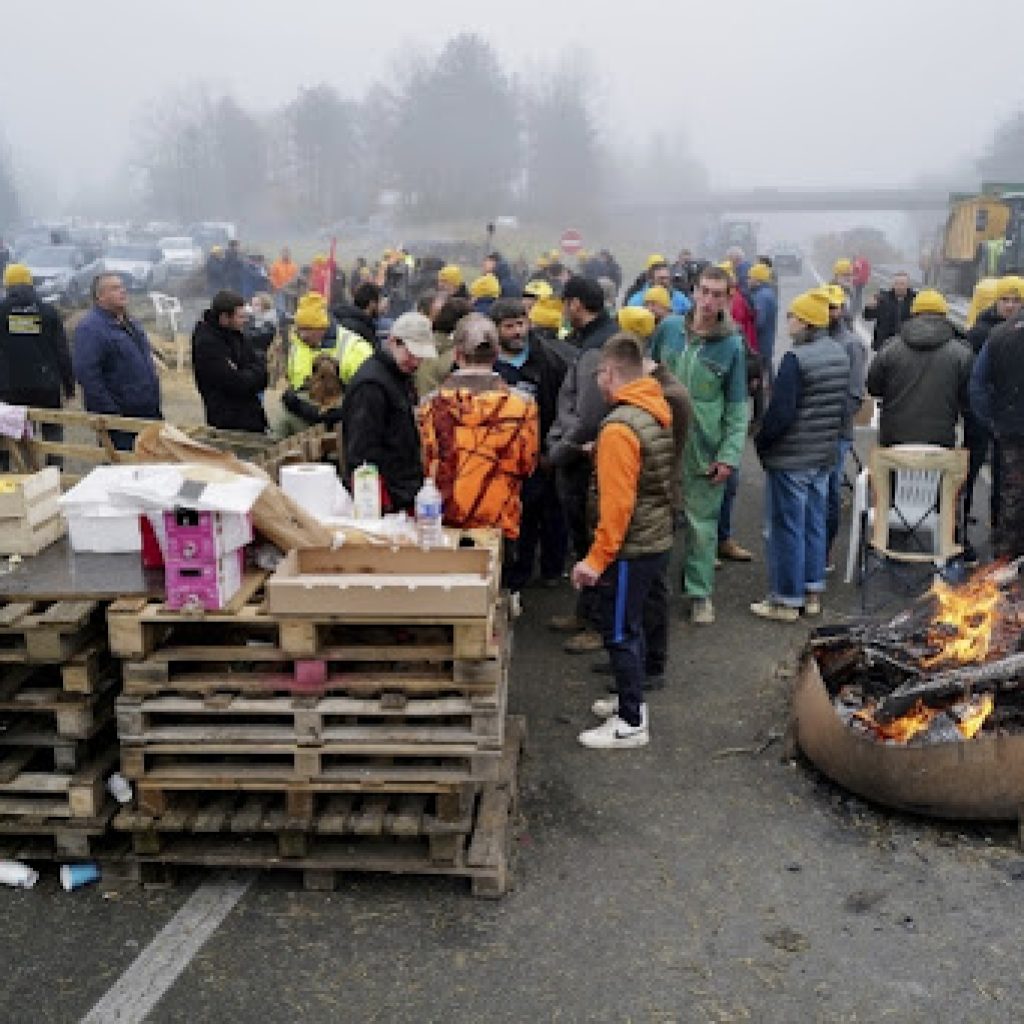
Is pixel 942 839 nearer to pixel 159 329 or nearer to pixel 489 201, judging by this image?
pixel 159 329

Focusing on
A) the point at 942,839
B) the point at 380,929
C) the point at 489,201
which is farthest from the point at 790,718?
the point at 489,201

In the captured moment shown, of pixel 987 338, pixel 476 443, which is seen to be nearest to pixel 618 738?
pixel 476 443

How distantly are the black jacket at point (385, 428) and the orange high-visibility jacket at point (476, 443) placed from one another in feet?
0.40

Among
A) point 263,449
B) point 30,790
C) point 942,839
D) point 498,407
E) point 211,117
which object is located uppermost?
point 211,117

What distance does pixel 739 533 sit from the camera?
9266 mm

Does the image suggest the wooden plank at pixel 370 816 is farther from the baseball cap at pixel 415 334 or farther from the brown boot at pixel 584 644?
the brown boot at pixel 584 644

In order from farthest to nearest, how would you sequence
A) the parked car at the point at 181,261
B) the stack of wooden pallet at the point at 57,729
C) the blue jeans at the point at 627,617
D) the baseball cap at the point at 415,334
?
the parked car at the point at 181,261 → the baseball cap at the point at 415,334 → the blue jeans at the point at 627,617 → the stack of wooden pallet at the point at 57,729

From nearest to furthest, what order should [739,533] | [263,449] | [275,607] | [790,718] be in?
[275,607]
[790,718]
[263,449]
[739,533]

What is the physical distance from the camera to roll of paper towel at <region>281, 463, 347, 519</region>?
4.91 metres

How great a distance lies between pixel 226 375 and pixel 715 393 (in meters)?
3.65

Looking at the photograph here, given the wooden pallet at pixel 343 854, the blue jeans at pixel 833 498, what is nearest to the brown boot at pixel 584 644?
the blue jeans at pixel 833 498

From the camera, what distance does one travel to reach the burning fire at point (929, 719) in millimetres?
4672

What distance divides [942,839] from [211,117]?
99517mm

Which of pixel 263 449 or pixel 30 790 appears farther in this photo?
pixel 263 449
